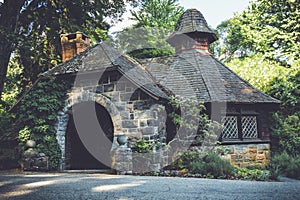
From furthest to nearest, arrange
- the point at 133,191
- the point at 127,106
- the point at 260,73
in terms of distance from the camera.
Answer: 1. the point at 260,73
2. the point at 127,106
3. the point at 133,191

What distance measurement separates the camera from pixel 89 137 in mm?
11844

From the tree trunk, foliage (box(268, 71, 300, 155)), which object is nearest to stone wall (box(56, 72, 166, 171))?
the tree trunk

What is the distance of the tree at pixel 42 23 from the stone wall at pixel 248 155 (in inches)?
361

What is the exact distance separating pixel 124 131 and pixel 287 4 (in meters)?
17.5

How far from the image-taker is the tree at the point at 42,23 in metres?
12.1

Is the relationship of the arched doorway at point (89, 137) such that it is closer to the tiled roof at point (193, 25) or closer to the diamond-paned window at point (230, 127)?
the diamond-paned window at point (230, 127)

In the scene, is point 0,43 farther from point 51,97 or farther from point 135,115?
point 135,115

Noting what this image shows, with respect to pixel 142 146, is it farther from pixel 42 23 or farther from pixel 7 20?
pixel 42 23

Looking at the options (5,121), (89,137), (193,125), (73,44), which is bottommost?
(89,137)

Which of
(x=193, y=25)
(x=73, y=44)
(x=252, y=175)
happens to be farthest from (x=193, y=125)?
(x=193, y=25)

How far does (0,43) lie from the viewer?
38.9 ft

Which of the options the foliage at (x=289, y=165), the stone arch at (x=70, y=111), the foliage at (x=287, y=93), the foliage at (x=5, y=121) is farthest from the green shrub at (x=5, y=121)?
the foliage at (x=287, y=93)

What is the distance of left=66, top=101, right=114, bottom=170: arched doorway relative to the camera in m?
10.9

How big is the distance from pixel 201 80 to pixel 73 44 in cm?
598
